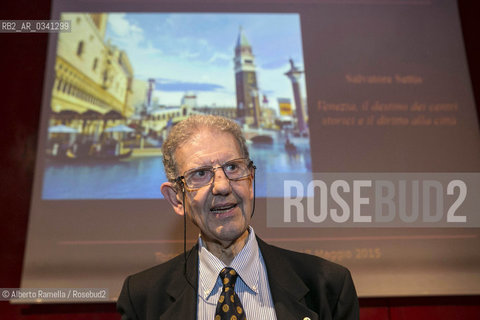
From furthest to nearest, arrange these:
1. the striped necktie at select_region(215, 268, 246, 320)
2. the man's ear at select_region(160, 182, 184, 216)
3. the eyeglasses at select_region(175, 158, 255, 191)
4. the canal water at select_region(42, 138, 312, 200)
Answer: the canal water at select_region(42, 138, 312, 200) → the man's ear at select_region(160, 182, 184, 216) → the eyeglasses at select_region(175, 158, 255, 191) → the striped necktie at select_region(215, 268, 246, 320)

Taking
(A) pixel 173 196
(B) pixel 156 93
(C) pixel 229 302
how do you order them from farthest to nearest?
(B) pixel 156 93 → (A) pixel 173 196 → (C) pixel 229 302

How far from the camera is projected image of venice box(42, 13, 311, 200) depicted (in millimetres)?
2553

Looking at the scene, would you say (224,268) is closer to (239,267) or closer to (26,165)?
(239,267)

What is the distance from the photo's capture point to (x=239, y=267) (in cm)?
131

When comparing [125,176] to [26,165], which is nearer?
[125,176]

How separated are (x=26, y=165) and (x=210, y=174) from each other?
207 centimetres

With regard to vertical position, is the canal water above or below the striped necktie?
above

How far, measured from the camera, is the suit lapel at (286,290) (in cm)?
125

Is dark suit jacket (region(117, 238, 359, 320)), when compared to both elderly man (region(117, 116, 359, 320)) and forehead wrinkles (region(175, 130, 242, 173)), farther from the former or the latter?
forehead wrinkles (region(175, 130, 242, 173))

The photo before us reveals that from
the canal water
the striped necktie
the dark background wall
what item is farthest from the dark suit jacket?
the dark background wall

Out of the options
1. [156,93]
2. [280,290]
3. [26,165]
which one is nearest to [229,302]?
[280,290]

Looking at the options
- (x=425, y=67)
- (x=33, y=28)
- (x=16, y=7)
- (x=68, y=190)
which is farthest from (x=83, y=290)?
(x=425, y=67)

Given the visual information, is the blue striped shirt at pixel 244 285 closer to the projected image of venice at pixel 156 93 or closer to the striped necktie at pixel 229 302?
the striped necktie at pixel 229 302

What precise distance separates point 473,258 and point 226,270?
2.11m
